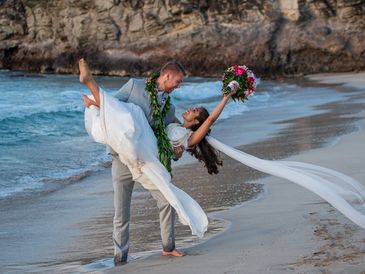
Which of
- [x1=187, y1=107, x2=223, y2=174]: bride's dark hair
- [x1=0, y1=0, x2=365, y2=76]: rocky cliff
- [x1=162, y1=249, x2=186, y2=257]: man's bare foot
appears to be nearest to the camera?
[x1=162, y1=249, x2=186, y2=257]: man's bare foot

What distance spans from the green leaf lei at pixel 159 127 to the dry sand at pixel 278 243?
69 centimetres

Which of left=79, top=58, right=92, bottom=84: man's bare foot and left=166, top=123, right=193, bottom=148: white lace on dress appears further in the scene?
left=166, top=123, right=193, bottom=148: white lace on dress

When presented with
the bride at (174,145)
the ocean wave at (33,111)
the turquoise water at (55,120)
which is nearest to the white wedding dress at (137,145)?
the bride at (174,145)

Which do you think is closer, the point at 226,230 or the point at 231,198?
the point at 226,230

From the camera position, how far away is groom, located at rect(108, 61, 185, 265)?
5949 millimetres

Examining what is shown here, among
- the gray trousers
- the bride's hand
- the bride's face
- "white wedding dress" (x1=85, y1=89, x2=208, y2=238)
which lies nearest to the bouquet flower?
the bride's hand

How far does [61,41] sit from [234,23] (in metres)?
7.75

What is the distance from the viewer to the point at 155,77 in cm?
600

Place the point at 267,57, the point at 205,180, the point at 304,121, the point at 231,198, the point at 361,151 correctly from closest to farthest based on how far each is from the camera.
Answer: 1. the point at 231,198
2. the point at 205,180
3. the point at 361,151
4. the point at 304,121
5. the point at 267,57

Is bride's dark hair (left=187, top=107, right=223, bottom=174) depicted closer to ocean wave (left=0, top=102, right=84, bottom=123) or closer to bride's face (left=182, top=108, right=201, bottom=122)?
bride's face (left=182, top=108, right=201, bottom=122)

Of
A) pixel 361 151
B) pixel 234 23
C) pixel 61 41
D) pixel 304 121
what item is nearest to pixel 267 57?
pixel 234 23

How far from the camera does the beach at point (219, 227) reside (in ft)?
18.4

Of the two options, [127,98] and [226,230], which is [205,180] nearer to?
[226,230]

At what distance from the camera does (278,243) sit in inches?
237
